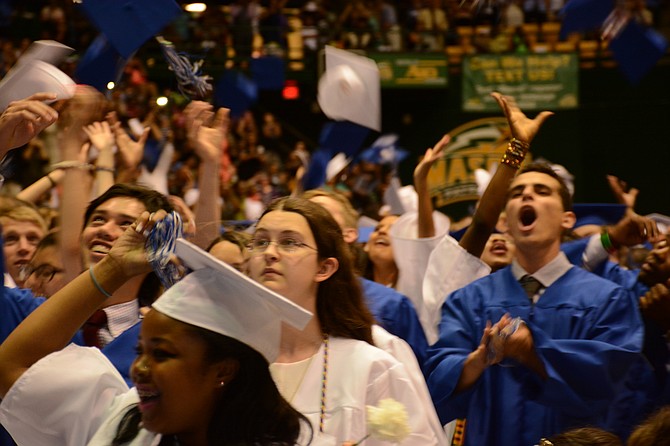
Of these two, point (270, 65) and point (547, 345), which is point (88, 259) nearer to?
point (547, 345)

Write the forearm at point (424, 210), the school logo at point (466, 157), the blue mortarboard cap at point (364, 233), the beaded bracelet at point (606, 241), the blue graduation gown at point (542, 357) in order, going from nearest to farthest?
the blue graduation gown at point (542, 357) → the beaded bracelet at point (606, 241) → the forearm at point (424, 210) → the blue mortarboard cap at point (364, 233) → the school logo at point (466, 157)

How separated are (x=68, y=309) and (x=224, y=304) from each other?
0.46m

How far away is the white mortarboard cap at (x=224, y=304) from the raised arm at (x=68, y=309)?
0.80ft

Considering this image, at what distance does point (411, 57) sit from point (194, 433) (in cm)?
1435

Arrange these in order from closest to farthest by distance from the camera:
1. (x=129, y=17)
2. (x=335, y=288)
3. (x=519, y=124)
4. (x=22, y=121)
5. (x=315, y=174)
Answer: (x=22, y=121)
(x=335, y=288)
(x=129, y=17)
(x=519, y=124)
(x=315, y=174)

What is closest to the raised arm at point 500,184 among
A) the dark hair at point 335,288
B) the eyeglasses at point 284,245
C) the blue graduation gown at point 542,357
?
the blue graduation gown at point 542,357

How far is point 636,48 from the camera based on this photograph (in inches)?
201

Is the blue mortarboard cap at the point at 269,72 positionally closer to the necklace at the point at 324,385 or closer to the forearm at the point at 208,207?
the forearm at the point at 208,207

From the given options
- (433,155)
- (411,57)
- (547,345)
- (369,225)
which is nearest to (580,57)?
(411,57)

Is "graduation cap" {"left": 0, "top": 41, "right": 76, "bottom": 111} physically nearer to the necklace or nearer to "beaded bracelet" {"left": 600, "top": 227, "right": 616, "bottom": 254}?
the necklace

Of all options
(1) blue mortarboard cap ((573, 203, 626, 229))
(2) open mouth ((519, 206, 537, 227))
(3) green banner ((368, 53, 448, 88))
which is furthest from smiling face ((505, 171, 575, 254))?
(3) green banner ((368, 53, 448, 88))

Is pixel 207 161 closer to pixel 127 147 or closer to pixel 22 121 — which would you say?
pixel 127 147

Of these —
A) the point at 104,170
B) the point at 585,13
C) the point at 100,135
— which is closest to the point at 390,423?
the point at 104,170

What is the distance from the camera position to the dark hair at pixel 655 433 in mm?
2160
